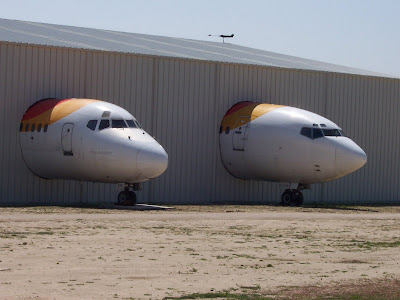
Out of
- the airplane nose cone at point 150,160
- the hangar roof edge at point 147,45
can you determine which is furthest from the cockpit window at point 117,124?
the hangar roof edge at point 147,45

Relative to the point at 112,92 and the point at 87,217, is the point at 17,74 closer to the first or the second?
the point at 112,92

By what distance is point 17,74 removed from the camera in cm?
3869

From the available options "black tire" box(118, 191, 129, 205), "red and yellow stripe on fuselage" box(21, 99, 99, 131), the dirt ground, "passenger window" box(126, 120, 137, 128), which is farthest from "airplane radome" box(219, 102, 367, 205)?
the dirt ground

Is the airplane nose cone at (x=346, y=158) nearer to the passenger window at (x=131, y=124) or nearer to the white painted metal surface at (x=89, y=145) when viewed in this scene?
the white painted metal surface at (x=89, y=145)

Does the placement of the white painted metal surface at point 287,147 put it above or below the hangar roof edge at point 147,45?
below

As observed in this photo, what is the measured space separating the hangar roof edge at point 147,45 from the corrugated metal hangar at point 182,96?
0.44 ft

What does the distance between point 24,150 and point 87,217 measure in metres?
9.33

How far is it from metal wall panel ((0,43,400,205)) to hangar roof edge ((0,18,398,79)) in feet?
2.07

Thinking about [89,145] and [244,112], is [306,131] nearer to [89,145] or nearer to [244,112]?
[244,112]

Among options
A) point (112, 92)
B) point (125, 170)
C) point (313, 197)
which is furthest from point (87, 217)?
point (313, 197)

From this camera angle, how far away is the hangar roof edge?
41.8 m

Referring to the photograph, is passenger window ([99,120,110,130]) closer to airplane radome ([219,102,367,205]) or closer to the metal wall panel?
the metal wall panel

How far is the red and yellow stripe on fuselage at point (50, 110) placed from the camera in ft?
122

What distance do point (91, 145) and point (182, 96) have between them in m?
8.21
